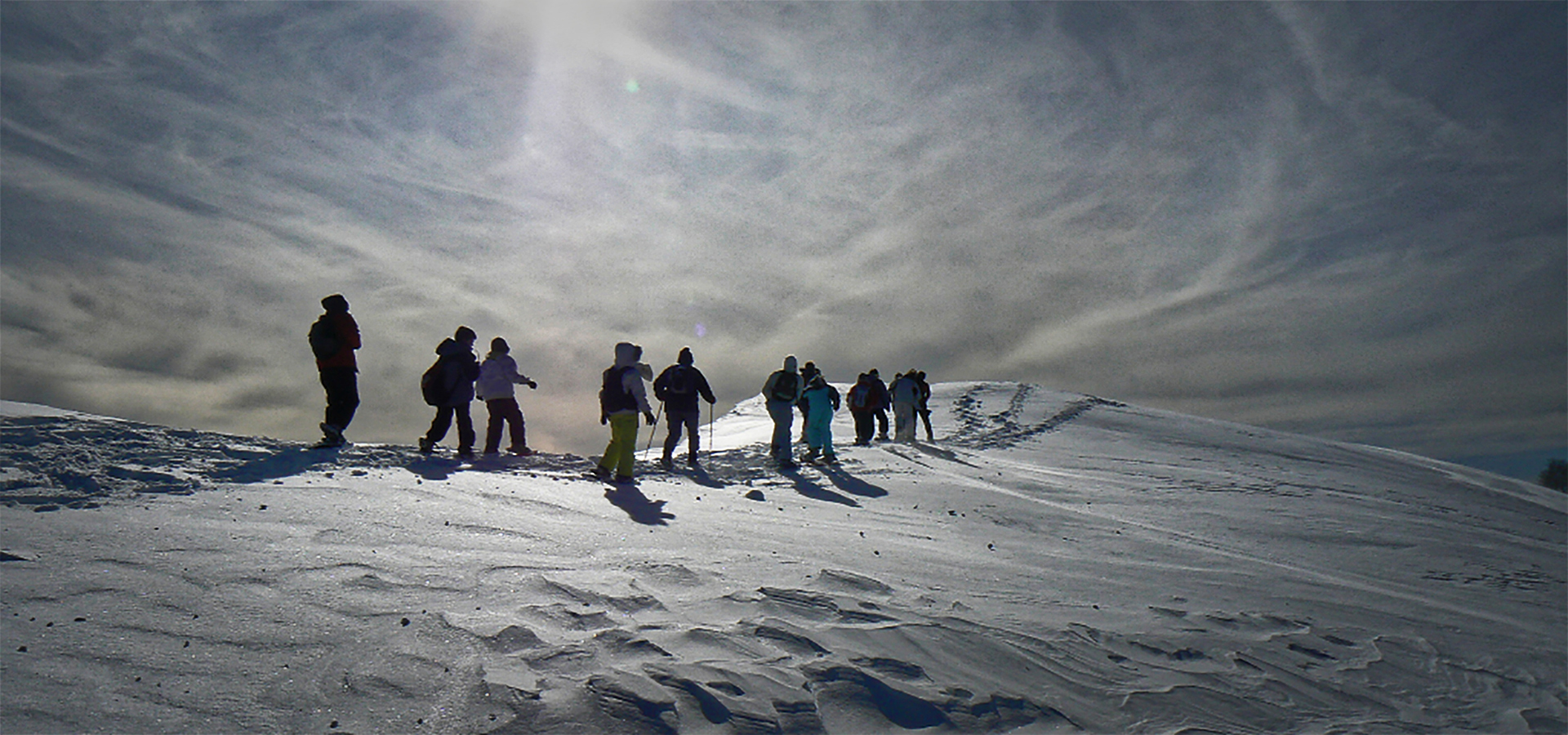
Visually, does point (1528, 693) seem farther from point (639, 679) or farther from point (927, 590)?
point (639, 679)

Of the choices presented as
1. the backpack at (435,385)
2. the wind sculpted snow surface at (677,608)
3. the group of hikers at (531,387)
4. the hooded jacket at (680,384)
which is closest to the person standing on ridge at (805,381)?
the group of hikers at (531,387)

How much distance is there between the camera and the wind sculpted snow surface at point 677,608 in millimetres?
3795

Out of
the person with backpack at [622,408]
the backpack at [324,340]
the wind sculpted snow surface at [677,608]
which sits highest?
the backpack at [324,340]


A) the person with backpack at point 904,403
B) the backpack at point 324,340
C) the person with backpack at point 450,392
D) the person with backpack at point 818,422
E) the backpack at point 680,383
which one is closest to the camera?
the backpack at point 324,340

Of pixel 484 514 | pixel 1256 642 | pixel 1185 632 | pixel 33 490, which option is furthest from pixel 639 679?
pixel 33 490

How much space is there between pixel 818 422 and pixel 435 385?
21.6ft

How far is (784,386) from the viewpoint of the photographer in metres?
14.3

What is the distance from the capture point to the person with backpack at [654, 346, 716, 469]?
13031mm

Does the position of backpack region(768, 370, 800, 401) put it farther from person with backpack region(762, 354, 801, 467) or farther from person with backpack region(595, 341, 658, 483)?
person with backpack region(595, 341, 658, 483)

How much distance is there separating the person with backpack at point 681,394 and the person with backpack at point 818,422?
2392 mm

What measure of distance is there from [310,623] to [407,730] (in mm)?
1248

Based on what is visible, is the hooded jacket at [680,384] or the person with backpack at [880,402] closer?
the hooded jacket at [680,384]

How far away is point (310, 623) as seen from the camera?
4.30 m

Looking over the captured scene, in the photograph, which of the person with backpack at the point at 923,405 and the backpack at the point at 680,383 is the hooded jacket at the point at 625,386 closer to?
the backpack at the point at 680,383
